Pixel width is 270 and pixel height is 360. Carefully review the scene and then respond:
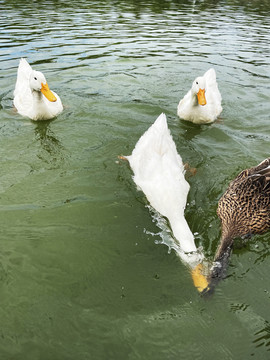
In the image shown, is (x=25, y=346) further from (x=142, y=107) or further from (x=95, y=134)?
(x=142, y=107)

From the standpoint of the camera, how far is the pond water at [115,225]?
106 inches

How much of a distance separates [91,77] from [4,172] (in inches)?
188

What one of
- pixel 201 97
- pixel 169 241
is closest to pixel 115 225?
pixel 169 241

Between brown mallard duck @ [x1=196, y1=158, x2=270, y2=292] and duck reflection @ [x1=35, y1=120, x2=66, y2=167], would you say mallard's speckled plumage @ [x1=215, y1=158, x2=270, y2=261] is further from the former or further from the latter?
duck reflection @ [x1=35, y1=120, x2=66, y2=167]

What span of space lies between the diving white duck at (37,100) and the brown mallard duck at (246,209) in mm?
3798

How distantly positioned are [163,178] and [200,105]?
2659 mm

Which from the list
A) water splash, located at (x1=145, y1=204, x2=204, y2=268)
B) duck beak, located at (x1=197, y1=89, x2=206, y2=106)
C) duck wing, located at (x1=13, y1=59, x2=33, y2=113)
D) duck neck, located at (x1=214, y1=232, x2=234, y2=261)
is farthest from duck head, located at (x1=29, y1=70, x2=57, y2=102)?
duck neck, located at (x1=214, y1=232, x2=234, y2=261)

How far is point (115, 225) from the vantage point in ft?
12.7

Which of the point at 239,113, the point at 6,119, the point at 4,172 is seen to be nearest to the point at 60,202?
the point at 4,172

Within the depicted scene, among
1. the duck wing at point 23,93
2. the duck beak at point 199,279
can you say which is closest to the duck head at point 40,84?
the duck wing at point 23,93

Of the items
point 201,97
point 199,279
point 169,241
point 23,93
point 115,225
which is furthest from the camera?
point 23,93

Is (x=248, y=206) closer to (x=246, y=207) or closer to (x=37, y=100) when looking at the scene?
(x=246, y=207)

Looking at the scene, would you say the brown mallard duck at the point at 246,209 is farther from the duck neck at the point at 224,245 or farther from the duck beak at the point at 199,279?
the duck beak at the point at 199,279

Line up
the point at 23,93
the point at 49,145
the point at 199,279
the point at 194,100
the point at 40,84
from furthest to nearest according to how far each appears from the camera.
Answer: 1. the point at 23,93
2. the point at 194,100
3. the point at 40,84
4. the point at 49,145
5. the point at 199,279
